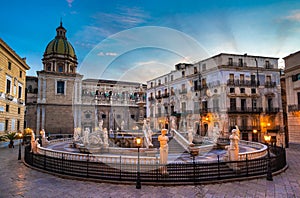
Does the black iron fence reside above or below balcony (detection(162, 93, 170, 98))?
below

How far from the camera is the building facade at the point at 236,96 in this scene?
30.3 m

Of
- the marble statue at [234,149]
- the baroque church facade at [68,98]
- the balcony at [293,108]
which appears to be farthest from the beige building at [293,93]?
the baroque church facade at [68,98]

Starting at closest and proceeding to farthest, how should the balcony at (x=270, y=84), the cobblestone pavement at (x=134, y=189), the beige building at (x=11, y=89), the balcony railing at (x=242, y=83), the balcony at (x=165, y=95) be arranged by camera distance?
the cobblestone pavement at (x=134, y=189) < the beige building at (x=11, y=89) < the balcony railing at (x=242, y=83) < the balcony at (x=270, y=84) < the balcony at (x=165, y=95)

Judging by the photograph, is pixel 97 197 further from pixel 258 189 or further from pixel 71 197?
pixel 258 189

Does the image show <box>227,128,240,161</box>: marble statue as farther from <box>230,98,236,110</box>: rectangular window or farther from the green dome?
the green dome

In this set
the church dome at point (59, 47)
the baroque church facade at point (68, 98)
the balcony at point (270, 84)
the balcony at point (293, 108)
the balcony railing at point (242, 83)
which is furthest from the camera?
the church dome at point (59, 47)

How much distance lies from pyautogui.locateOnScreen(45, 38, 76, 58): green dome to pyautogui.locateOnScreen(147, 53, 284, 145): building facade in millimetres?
25597

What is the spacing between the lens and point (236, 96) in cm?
3067

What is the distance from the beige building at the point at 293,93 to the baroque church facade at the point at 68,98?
21342 mm

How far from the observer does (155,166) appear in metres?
8.71

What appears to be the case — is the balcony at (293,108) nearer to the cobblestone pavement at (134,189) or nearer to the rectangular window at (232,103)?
the rectangular window at (232,103)

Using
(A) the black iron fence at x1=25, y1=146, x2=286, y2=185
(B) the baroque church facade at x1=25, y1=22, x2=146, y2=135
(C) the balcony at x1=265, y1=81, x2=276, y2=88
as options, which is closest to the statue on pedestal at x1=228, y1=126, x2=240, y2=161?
(A) the black iron fence at x1=25, y1=146, x2=286, y2=185

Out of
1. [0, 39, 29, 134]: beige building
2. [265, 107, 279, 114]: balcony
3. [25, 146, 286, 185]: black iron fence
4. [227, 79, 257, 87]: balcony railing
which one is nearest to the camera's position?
[25, 146, 286, 185]: black iron fence

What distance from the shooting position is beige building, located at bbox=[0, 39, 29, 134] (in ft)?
71.3
